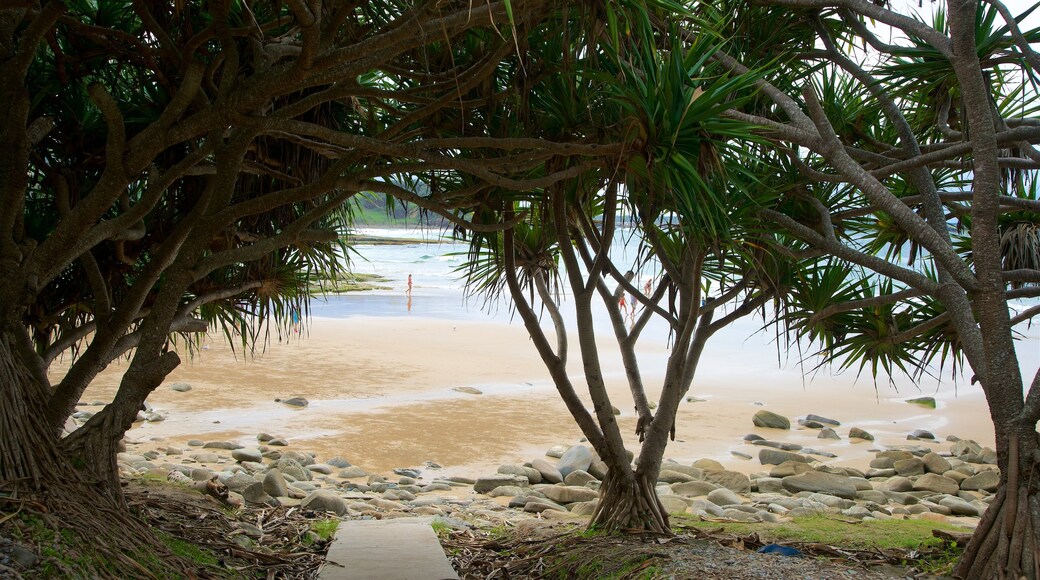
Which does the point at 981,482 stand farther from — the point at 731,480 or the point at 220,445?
the point at 220,445

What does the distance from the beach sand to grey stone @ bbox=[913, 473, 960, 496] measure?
110 cm

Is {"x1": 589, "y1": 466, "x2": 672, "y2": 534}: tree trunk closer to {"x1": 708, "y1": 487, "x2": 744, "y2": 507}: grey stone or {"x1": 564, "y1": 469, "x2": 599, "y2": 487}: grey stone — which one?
{"x1": 708, "y1": 487, "x2": 744, "y2": 507}: grey stone

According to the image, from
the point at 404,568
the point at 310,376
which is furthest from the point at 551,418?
the point at 404,568

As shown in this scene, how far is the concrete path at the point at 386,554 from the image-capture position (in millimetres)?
3983

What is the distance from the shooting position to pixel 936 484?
28.8 feet

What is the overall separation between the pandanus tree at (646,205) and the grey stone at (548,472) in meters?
2.81

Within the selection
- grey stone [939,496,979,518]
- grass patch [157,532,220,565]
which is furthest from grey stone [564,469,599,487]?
grass patch [157,532,220,565]

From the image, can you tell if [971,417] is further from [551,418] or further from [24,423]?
[24,423]

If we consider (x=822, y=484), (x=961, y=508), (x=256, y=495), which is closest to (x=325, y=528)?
(x=256, y=495)

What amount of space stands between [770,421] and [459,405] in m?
4.44

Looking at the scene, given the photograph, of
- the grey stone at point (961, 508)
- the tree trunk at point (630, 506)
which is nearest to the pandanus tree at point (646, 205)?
the tree trunk at point (630, 506)

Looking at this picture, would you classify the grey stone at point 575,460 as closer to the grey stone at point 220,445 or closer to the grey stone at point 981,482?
the grey stone at point 220,445

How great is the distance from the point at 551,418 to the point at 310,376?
4677mm

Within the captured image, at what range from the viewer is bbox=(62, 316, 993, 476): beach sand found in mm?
9812
